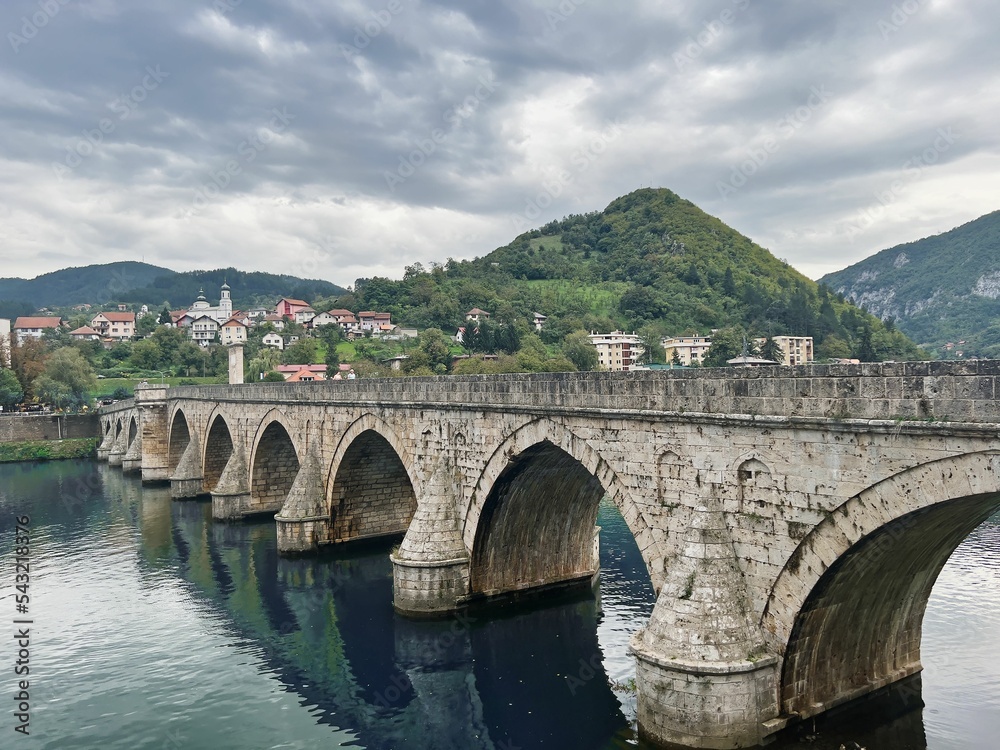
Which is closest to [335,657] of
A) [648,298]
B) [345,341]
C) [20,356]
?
[20,356]

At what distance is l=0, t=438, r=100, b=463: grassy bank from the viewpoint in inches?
2394

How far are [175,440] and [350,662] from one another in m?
34.8

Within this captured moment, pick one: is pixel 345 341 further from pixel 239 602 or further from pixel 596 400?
pixel 596 400

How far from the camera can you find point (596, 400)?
1407 cm

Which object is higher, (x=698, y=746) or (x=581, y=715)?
(x=698, y=746)

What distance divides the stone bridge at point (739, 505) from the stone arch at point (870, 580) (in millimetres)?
30

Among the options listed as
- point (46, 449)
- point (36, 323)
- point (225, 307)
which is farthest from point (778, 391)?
point (225, 307)

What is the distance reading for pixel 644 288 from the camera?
346ft

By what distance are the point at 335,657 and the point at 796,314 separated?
77.4 metres

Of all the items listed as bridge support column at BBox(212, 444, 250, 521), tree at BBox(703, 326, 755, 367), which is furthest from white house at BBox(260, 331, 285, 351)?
bridge support column at BBox(212, 444, 250, 521)

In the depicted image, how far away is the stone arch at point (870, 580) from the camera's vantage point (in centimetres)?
874

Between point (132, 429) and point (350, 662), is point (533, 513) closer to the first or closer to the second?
point (350, 662)

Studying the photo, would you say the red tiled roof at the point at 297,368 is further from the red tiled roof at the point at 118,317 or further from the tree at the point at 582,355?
the red tiled roof at the point at 118,317

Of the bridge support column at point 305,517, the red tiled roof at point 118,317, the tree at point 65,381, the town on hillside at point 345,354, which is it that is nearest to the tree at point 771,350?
the town on hillside at point 345,354
